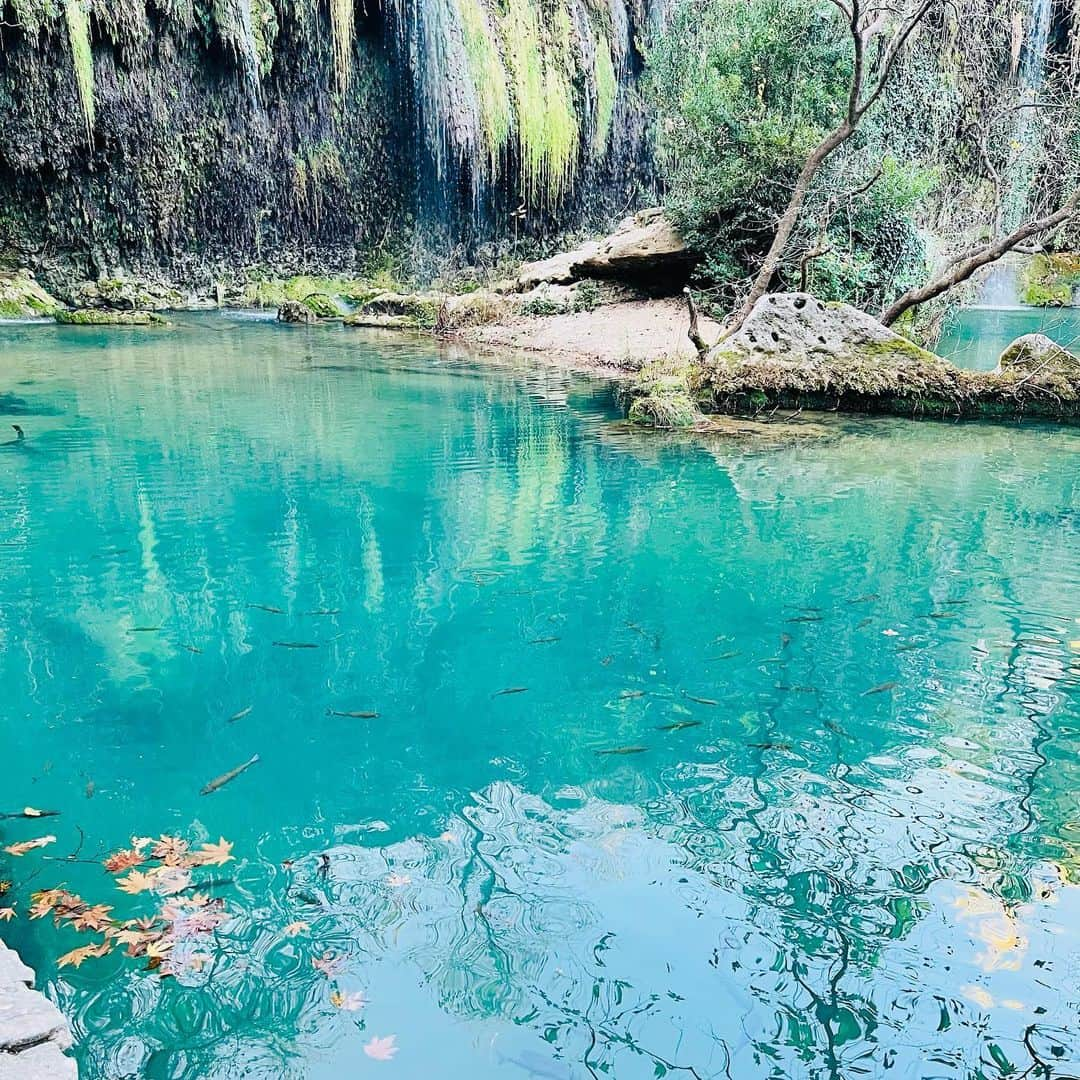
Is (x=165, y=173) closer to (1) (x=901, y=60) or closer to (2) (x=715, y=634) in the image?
(1) (x=901, y=60)

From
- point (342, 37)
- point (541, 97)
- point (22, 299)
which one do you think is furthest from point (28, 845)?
point (541, 97)

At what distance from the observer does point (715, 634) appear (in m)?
5.12

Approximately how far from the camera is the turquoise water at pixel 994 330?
55.3 ft

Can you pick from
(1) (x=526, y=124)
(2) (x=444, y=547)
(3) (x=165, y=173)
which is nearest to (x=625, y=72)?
(1) (x=526, y=124)

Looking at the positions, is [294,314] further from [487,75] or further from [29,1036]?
[29,1036]

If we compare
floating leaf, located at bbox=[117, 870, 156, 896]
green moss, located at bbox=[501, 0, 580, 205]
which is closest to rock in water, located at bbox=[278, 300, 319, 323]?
green moss, located at bbox=[501, 0, 580, 205]

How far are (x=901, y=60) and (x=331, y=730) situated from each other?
1599 cm

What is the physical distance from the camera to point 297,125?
25.3 metres

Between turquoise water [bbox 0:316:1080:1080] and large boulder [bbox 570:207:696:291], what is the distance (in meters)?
10.1

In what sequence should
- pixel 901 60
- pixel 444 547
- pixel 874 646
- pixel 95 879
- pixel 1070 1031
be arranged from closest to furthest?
1. pixel 1070 1031
2. pixel 95 879
3. pixel 874 646
4. pixel 444 547
5. pixel 901 60

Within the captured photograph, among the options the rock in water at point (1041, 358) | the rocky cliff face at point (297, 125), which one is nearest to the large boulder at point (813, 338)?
the rock in water at point (1041, 358)

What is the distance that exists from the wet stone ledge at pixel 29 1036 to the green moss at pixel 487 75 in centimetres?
2590

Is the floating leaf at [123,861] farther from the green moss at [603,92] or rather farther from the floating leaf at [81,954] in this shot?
the green moss at [603,92]

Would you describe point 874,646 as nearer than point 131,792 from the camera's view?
No
